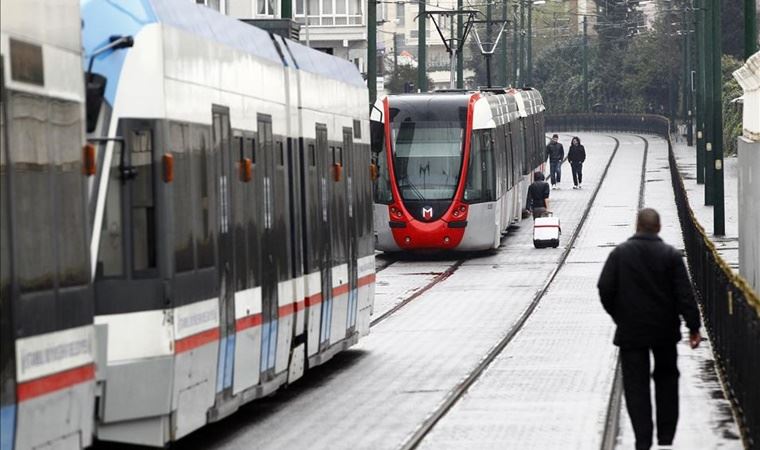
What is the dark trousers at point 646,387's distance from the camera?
13.0 metres

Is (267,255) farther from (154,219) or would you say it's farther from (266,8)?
(266,8)

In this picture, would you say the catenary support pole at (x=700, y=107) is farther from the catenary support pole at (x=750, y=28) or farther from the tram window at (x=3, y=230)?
the tram window at (x=3, y=230)

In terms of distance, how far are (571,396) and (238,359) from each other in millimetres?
4342

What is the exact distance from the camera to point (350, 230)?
20.2 meters

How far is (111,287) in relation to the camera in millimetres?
11961

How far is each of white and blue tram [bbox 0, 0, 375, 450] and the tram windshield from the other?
18.9 meters

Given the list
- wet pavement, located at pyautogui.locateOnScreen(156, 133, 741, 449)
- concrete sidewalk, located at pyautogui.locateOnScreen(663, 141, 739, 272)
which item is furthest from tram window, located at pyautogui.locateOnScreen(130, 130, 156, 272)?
concrete sidewalk, located at pyautogui.locateOnScreen(663, 141, 739, 272)

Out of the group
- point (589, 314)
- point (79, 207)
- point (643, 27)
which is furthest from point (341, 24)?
point (79, 207)

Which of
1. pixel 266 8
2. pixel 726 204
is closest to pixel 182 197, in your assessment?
pixel 726 204

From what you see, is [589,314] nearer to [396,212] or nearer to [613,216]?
[396,212]

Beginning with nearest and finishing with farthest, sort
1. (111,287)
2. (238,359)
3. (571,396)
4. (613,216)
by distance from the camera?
1. (111,287)
2. (238,359)
3. (571,396)
4. (613,216)

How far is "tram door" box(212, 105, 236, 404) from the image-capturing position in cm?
1382

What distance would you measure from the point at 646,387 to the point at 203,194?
307 centimetres

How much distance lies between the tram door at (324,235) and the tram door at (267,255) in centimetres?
230
